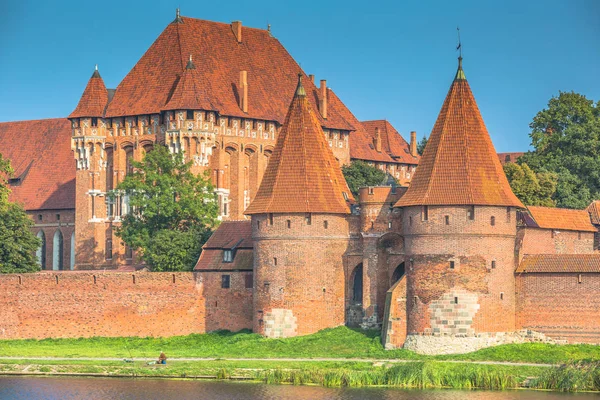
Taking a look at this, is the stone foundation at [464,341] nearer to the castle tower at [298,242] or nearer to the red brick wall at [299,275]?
the red brick wall at [299,275]

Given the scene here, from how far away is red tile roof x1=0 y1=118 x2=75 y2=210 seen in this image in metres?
108

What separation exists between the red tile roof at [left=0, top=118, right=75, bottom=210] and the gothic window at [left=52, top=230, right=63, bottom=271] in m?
1.96

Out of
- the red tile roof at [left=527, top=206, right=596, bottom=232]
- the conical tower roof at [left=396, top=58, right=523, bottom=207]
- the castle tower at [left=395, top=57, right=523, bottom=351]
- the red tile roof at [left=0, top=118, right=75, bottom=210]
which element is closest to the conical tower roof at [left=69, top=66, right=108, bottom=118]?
the red tile roof at [left=0, top=118, right=75, bottom=210]

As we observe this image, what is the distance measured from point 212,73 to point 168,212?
605 inches

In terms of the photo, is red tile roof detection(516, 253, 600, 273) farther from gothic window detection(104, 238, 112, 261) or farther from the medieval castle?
gothic window detection(104, 238, 112, 261)

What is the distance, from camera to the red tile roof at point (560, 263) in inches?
2517

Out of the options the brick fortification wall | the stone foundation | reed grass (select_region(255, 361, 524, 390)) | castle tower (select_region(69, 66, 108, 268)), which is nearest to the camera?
reed grass (select_region(255, 361, 524, 390))

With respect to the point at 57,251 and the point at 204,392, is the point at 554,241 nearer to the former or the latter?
the point at 204,392

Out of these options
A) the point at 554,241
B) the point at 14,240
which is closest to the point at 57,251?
the point at 14,240

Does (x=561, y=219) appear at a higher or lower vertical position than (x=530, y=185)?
lower

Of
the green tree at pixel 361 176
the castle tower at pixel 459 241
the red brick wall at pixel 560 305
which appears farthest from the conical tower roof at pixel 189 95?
the red brick wall at pixel 560 305

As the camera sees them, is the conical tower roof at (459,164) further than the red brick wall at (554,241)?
No

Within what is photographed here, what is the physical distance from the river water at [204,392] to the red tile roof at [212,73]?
31977 mm

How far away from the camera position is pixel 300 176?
68812mm
